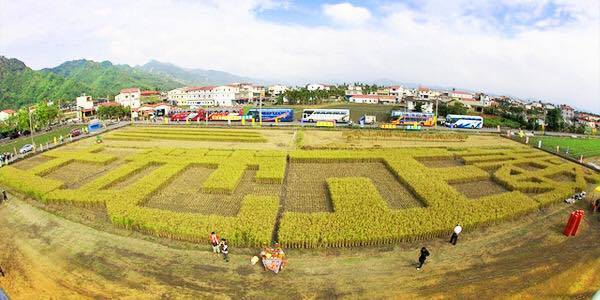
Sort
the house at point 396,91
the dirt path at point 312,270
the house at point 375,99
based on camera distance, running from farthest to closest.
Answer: the house at point 396,91
the house at point 375,99
the dirt path at point 312,270

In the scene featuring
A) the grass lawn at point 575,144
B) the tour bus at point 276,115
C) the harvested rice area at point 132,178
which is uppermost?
the tour bus at point 276,115

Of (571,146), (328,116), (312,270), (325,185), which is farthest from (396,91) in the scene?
(312,270)

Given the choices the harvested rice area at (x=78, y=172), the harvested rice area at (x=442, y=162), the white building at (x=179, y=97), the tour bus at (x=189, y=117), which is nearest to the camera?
the harvested rice area at (x=78, y=172)

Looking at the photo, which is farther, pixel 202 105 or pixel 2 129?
pixel 202 105

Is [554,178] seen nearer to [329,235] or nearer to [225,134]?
[329,235]

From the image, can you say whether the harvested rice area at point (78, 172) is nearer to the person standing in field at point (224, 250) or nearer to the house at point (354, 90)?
the person standing in field at point (224, 250)

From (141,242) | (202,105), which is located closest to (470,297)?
(141,242)

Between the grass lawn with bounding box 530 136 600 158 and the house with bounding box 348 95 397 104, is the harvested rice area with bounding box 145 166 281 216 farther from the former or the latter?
the house with bounding box 348 95 397 104

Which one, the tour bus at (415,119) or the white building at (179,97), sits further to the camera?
the white building at (179,97)

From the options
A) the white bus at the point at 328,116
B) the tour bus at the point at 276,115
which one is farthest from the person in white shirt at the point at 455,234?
the tour bus at the point at 276,115
